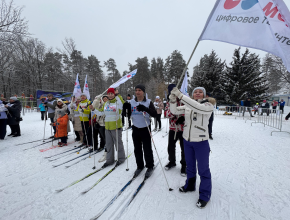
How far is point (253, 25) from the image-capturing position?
2.22 metres

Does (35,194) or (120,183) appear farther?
(120,183)

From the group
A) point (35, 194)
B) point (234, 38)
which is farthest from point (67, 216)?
point (234, 38)

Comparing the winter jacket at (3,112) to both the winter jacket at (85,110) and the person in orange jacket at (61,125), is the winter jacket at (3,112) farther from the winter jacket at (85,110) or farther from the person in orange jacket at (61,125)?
the winter jacket at (85,110)

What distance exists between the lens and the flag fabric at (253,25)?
1961 millimetres

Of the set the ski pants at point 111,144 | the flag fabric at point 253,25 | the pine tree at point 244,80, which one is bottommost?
the ski pants at point 111,144

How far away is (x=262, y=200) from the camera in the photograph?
2557 millimetres

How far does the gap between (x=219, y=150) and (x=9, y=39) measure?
10.2 meters

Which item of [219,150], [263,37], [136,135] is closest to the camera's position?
[263,37]

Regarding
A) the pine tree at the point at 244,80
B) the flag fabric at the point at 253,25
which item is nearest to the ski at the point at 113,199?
the flag fabric at the point at 253,25

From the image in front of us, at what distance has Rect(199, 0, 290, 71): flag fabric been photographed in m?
1.96

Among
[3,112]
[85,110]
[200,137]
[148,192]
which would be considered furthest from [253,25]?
[3,112]

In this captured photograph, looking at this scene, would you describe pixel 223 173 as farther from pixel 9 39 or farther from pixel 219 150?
pixel 9 39

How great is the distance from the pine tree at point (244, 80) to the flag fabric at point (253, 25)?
21816 millimetres

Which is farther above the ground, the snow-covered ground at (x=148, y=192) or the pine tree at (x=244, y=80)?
the pine tree at (x=244, y=80)
